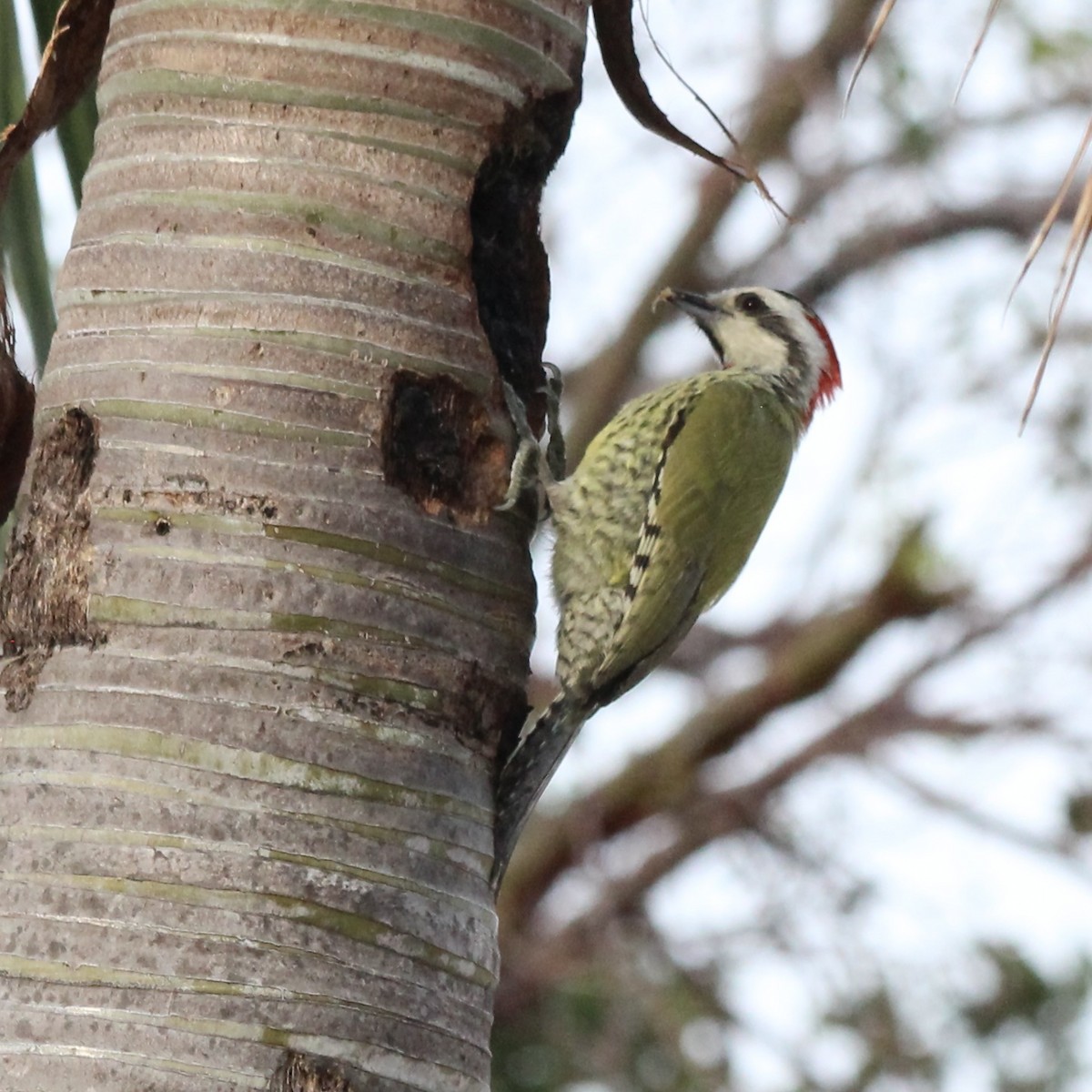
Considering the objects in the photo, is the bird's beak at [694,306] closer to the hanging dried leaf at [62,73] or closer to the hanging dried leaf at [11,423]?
the hanging dried leaf at [62,73]

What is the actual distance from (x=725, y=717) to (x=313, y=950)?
6197 millimetres

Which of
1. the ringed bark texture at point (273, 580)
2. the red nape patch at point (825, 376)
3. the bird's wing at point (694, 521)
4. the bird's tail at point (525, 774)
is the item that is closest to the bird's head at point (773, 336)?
the red nape patch at point (825, 376)

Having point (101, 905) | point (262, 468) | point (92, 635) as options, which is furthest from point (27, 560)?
point (101, 905)

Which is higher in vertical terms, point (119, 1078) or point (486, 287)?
point (486, 287)

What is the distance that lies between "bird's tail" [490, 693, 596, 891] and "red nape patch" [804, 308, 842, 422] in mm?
1764

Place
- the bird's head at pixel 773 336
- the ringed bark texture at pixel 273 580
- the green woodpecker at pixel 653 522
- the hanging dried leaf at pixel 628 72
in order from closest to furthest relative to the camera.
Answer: the ringed bark texture at pixel 273 580
the hanging dried leaf at pixel 628 72
the green woodpecker at pixel 653 522
the bird's head at pixel 773 336

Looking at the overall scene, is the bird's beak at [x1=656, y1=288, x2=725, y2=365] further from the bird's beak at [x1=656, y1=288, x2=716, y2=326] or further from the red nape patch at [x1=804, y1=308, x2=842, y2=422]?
the red nape patch at [x1=804, y1=308, x2=842, y2=422]

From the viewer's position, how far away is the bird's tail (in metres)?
2.92

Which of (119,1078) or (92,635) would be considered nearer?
(119,1078)

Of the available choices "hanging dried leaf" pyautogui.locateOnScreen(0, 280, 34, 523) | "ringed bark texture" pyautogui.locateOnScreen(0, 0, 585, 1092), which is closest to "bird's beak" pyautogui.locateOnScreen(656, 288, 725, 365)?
"ringed bark texture" pyautogui.locateOnScreen(0, 0, 585, 1092)

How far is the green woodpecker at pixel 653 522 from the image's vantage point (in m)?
4.25

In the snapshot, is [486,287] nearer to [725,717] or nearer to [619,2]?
[619,2]

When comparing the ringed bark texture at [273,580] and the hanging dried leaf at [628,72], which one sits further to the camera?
the hanging dried leaf at [628,72]

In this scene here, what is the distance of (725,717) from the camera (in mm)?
8406
